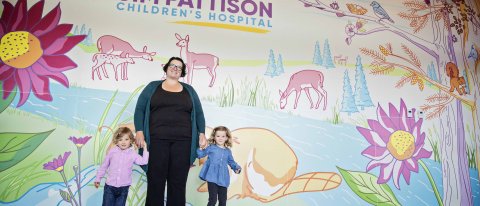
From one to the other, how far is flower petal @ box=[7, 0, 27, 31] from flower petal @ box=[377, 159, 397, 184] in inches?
149

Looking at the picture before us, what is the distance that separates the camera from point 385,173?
3.27 meters

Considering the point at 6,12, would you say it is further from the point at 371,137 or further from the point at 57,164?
the point at 371,137

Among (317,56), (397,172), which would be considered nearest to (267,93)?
(317,56)

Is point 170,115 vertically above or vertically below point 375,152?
above

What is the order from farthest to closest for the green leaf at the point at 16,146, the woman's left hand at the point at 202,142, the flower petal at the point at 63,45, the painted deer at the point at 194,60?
the painted deer at the point at 194,60
the flower petal at the point at 63,45
the green leaf at the point at 16,146
the woman's left hand at the point at 202,142

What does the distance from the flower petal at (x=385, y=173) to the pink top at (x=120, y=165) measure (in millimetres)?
2382

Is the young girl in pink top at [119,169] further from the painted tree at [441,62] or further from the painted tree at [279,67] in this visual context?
the painted tree at [441,62]

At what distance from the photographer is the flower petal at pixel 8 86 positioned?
2770 millimetres

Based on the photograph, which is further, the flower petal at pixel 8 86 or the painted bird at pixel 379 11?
the painted bird at pixel 379 11

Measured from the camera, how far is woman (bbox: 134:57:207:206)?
222 centimetres

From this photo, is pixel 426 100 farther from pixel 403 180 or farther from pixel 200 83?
pixel 200 83

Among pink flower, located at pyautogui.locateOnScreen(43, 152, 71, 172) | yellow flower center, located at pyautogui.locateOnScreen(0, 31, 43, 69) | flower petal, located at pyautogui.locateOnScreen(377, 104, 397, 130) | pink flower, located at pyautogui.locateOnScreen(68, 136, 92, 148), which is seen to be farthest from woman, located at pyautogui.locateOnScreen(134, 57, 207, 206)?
flower petal, located at pyautogui.locateOnScreen(377, 104, 397, 130)

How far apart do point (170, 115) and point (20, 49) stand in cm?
169

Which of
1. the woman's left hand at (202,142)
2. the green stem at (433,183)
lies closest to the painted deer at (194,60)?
the woman's left hand at (202,142)
